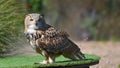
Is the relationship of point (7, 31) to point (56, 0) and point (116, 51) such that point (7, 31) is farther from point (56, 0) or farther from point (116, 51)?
point (56, 0)

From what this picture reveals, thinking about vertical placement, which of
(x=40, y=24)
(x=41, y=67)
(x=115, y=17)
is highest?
(x=115, y=17)

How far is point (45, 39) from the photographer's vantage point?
6.14 metres

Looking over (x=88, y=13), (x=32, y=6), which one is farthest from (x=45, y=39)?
(x=88, y=13)

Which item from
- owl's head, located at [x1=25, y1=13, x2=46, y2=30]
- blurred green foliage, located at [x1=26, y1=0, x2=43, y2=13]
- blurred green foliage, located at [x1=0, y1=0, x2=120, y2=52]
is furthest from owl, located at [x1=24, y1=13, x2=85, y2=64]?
blurred green foliage, located at [x1=0, y1=0, x2=120, y2=52]

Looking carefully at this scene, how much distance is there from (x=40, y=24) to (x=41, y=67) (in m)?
0.47

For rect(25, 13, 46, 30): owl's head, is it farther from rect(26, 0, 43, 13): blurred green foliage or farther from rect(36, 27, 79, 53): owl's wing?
rect(26, 0, 43, 13): blurred green foliage

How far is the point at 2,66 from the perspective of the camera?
6.11m

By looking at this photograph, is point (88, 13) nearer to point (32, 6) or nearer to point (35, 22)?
point (32, 6)

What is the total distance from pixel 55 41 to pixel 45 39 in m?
0.13

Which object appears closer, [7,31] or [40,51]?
[40,51]

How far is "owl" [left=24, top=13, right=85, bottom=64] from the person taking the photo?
6.08 m

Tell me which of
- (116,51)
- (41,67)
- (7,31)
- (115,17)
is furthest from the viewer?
(115,17)

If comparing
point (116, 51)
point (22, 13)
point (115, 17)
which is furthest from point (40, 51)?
point (115, 17)

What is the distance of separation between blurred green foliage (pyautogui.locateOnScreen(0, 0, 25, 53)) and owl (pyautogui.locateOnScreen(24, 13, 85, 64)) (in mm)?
1729
